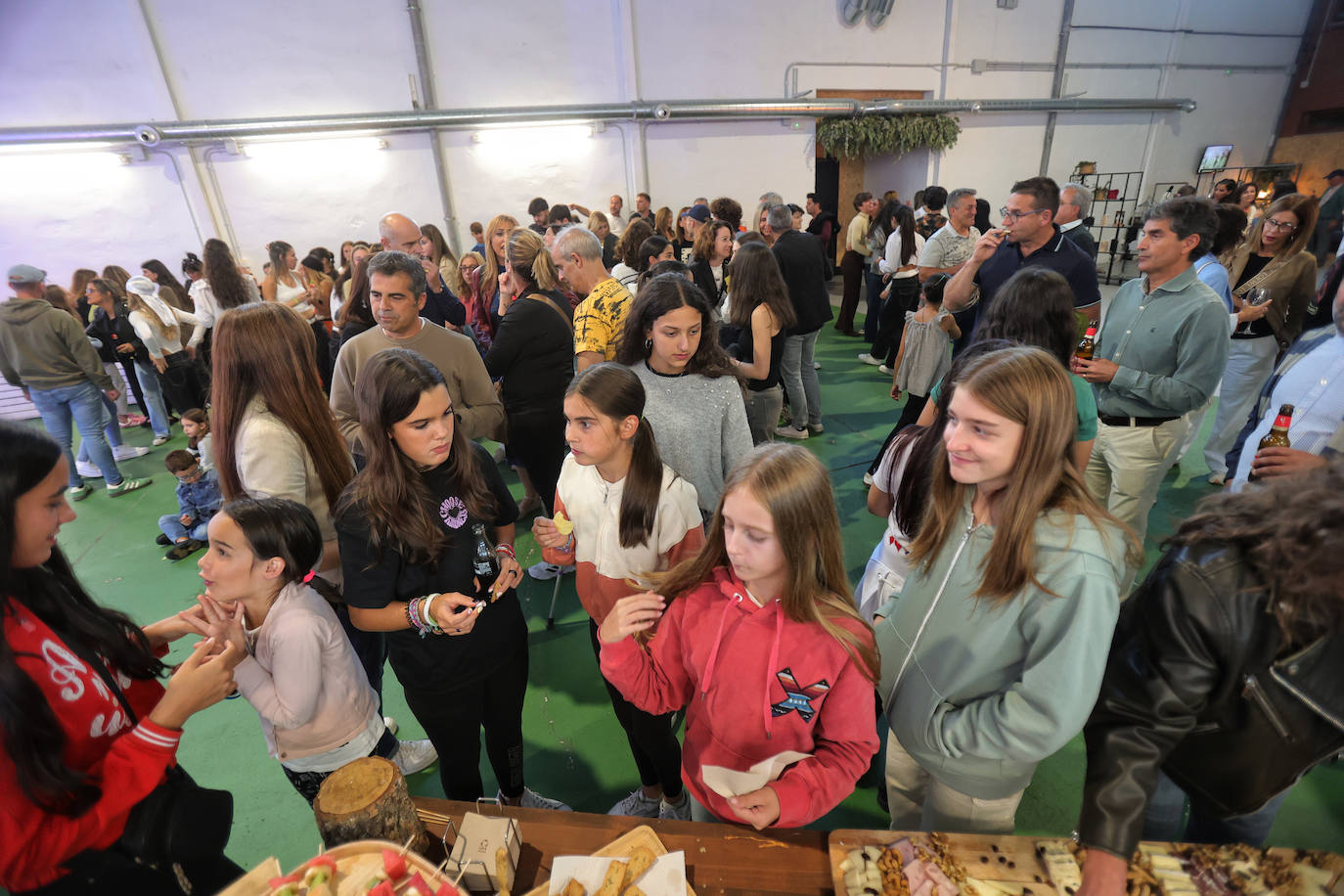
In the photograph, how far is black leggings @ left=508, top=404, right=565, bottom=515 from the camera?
10.5 ft

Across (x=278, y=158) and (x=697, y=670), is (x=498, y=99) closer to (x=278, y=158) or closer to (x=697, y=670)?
(x=278, y=158)

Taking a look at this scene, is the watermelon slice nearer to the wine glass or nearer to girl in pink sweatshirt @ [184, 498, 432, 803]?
girl in pink sweatshirt @ [184, 498, 432, 803]

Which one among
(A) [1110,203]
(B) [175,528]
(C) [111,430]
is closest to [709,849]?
(B) [175,528]

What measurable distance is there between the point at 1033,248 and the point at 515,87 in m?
8.36

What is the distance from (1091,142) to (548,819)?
1541 centimetres

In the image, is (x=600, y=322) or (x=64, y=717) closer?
(x=64, y=717)

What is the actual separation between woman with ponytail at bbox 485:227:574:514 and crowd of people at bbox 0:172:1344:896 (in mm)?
350

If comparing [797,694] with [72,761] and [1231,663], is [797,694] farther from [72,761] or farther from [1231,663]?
[72,761]

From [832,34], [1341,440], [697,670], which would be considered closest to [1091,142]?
[832,34]

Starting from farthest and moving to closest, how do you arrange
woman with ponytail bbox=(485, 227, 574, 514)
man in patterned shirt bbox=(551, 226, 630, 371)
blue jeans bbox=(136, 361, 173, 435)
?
blue jeans bbox=(136, 361, 173, 435)
woman with ponytail bbox=(485, 227, 574, 514)
man in patterned shirt bbox=(551, 226, 630, 371)

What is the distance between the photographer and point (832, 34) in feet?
31.9

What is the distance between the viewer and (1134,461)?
2668 mm

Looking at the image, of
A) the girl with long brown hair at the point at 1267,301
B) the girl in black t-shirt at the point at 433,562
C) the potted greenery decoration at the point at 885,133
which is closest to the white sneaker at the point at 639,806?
the girl in black t-shirt at the point at 433,562

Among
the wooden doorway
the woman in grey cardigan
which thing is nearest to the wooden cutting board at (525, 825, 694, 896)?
the woman in grey cardigan
